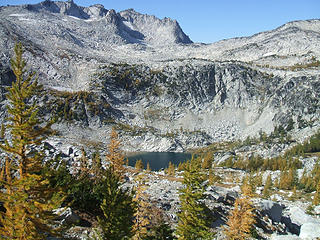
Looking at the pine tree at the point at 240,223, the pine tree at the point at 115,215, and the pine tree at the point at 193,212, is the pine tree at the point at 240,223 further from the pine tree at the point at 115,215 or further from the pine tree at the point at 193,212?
the pine tree at the point at 115,215

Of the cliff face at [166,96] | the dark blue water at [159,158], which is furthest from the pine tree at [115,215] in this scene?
the cliff face at [166,96]

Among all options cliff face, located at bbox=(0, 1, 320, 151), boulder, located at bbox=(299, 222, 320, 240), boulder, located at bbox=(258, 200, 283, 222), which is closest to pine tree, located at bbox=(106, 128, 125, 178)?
boulder, located at bbox=(258, 200, 283, 222)

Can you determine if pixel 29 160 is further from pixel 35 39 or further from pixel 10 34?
pixel 35 39

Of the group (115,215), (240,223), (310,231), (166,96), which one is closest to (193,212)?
(240,223)

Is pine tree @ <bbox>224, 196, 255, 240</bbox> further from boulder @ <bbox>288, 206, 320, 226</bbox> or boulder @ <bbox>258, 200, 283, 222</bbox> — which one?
boulder @ <bbox>288, 206, 320, 226</bbox>

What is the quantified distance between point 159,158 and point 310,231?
8194cm

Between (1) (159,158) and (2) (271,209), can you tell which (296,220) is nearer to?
(2) (271,209)

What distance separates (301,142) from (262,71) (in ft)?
220

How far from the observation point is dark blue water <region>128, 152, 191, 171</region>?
319 feet

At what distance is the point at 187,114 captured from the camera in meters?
151

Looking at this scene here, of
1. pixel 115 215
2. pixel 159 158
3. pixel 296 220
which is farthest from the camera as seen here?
pixel 159 158

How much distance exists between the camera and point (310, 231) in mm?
28359

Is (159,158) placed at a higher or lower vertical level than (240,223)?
lower

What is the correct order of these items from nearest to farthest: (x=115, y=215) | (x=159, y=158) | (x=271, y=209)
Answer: (x=115, y=215) → (x=271, y=209) → (x=159, y=158)
